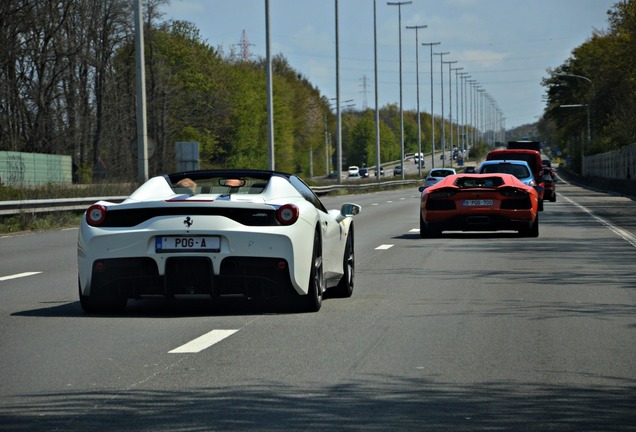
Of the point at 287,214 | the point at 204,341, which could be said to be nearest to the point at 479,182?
the point at 287,214

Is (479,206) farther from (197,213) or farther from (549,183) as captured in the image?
(549,183)

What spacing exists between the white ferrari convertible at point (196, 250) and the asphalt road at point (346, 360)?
253mm

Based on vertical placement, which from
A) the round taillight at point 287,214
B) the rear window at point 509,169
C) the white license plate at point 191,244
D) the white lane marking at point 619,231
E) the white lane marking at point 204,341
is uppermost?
the round taillight at point 287,214

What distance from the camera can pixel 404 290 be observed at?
14.1 metres

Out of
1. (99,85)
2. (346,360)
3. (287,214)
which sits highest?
(99,85)

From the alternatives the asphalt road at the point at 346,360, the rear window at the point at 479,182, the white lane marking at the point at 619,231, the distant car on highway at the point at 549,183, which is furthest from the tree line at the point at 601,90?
the asphalt road at the point at 346,360

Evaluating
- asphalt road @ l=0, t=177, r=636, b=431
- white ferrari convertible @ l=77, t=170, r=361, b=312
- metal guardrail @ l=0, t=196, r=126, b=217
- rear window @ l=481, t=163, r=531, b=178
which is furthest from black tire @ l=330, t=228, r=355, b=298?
rear window @ l=481, t=163, r=531, b=178

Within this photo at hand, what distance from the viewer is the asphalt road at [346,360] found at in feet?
22.7

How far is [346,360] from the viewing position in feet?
29.2

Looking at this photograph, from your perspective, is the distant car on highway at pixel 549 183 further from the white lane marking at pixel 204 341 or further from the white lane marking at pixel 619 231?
the white lane marking at pixel 204 341

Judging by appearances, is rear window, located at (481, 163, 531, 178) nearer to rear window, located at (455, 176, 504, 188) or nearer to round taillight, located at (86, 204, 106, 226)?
rear window, located at (455, 176, 504, 188)

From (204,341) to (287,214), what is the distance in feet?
6.10

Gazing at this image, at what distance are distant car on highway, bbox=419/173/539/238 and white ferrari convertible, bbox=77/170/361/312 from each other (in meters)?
13.2

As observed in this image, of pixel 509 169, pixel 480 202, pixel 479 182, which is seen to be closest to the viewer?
pixel 480 202
